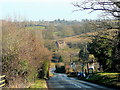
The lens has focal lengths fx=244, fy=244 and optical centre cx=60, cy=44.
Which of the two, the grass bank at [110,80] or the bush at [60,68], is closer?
the grass bank at [110,80]

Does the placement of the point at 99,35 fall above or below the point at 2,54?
above

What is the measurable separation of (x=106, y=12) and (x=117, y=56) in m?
6.39

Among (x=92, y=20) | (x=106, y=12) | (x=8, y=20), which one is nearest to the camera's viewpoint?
(x=106, y=12)

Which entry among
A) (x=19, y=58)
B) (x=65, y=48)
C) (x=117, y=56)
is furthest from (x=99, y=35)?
(x=65, y=48)

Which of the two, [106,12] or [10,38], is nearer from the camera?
[106,12]

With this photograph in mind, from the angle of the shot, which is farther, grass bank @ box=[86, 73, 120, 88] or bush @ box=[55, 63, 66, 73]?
bush @ box=[55, 63, 66, 73]

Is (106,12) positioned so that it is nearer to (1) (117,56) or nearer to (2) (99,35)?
(2) (99,35)

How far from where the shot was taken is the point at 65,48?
107 meters

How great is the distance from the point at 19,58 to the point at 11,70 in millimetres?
1321

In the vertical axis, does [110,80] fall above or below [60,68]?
above

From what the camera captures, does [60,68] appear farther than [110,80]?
Yes

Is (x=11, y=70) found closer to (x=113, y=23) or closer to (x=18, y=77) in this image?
(x=18, y=77)

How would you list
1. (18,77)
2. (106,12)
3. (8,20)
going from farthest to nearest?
1. (8,20)
2. (18,77)
3. (106,12)

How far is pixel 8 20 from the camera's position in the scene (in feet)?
83.6
